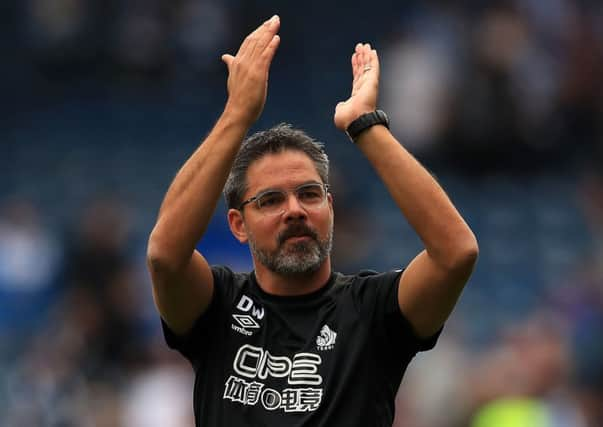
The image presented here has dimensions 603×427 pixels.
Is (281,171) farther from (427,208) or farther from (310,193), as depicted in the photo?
(427,208)

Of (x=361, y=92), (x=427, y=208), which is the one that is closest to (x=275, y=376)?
(x=427, y=208)

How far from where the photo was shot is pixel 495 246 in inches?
526

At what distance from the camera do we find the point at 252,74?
14.4 feet

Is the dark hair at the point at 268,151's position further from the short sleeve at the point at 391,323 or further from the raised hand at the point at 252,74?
the short sleeve at the point at 391,323

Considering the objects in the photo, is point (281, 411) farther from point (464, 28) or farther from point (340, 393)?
point (464, 28)

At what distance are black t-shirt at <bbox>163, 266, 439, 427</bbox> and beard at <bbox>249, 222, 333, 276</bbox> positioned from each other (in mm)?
140

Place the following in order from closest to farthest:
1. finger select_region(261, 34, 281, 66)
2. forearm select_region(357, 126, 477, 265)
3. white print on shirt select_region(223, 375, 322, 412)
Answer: forearm select_region(357, 126, 477, 265) < white print on shirt select_region(223, 375, 322, 412) < finger select_region(261, 34, 281, 66)

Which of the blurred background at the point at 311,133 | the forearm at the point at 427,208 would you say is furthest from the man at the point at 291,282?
the blurred background at the point at 311,133

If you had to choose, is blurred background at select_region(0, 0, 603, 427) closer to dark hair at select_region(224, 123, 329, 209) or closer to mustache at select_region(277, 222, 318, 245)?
dark hair at select_region(224, 123, 329, 209)

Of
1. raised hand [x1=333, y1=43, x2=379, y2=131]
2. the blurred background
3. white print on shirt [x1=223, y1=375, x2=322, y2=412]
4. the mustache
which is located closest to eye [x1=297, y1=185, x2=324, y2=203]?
the mustache

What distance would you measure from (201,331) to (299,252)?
1.41 feet

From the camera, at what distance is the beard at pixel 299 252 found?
4434mm

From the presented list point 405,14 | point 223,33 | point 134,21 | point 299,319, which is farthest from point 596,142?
point 299,319

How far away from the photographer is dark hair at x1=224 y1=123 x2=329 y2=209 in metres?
4.61
